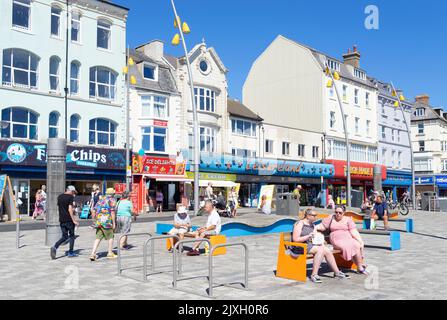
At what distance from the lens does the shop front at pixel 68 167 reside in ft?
91.0

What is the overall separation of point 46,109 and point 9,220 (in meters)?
7.99

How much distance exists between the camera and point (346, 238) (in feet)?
31.1

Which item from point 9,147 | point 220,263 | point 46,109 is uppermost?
point 46,109

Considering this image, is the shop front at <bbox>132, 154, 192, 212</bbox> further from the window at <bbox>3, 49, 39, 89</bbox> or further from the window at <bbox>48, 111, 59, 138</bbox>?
the window at <bbox>3, 49, 39, 89</bbox>

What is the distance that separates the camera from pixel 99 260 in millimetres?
11586

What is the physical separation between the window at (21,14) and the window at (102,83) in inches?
193

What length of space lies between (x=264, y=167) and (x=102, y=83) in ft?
49.9

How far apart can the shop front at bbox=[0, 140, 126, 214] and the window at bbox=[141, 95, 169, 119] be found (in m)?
3.75

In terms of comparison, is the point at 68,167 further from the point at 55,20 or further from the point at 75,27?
the point at 55,20

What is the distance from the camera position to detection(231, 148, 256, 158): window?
4044cm

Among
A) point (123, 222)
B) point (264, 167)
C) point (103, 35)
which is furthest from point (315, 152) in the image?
point (123, 222)
